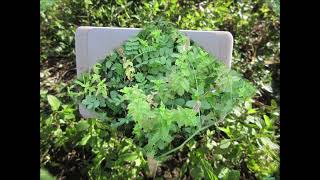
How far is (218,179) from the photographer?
1.21 metres

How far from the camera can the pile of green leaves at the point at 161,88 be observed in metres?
1.10

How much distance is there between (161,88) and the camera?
1.16m

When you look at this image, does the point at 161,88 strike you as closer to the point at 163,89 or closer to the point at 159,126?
the point at 163,89

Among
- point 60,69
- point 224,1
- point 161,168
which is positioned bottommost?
point 161,168

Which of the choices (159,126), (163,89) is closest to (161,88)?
(163,89)

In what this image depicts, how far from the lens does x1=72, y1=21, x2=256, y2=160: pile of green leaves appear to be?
110 centimetres

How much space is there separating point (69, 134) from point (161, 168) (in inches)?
15.9
